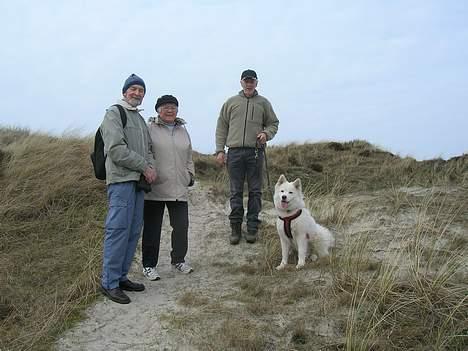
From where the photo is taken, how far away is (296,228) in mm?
5184

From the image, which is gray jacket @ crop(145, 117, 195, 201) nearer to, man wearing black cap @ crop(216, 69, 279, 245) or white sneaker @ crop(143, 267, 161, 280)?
white sneaker @ crop(143, 267, 161, 280)

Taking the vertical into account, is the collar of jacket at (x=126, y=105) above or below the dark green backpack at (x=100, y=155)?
above

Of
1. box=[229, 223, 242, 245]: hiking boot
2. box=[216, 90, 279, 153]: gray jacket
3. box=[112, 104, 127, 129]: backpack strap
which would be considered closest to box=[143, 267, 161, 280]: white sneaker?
box=[229, 223, 242, 245]: hiking boot

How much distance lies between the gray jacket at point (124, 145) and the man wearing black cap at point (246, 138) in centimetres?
179

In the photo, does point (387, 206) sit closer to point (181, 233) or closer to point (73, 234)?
point (181, 233)

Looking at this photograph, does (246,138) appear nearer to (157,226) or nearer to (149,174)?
(157,226)

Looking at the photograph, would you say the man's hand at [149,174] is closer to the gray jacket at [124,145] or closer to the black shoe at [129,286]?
the gray jacket at [124,145]

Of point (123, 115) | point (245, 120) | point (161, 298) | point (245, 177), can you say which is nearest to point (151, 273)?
point (161, 298)

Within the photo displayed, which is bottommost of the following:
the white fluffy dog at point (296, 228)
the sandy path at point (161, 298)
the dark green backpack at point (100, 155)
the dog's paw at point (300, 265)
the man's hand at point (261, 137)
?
the sandy path at point (161, 298)

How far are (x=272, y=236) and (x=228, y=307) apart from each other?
234 centimetres

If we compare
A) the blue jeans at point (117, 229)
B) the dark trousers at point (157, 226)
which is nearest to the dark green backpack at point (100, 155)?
the blue jeans at point (117, 229)

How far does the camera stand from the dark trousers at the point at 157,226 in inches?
195

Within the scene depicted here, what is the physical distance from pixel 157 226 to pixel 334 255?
1990 millimetres

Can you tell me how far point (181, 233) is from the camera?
201 inches
